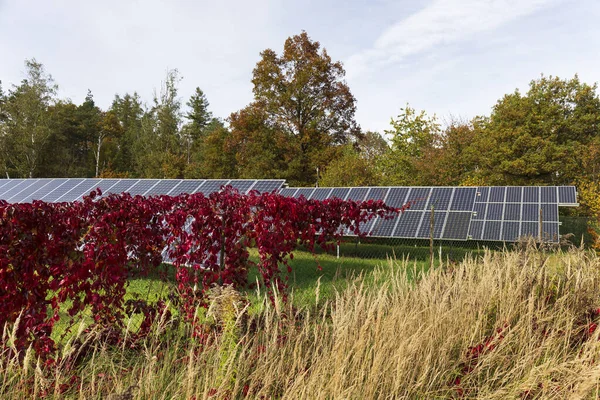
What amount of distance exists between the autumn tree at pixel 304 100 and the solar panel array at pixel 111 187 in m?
16.0

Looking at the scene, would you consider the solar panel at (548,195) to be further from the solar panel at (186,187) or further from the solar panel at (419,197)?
the solar panel at (186,187)

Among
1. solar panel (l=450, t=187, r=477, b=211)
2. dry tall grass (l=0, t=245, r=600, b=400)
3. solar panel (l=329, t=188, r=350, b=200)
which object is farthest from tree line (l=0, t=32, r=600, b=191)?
dry tall grass (l=0, t=245, r=600, b=400)

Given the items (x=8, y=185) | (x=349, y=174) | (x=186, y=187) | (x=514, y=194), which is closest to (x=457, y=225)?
(x=514, y=194)

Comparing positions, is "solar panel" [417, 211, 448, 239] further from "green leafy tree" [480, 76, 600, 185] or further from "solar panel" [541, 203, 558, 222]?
"green leafy tree" [480, 76, 600, 185]

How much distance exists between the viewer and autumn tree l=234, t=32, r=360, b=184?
29.0 m

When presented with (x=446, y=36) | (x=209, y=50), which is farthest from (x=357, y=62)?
(x=209, y=50)

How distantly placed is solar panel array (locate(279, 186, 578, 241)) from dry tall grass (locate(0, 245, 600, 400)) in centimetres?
801

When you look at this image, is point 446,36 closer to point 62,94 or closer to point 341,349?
point 341,349

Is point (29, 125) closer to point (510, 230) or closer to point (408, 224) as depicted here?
point (408, 224)

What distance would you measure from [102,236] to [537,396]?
4062mm

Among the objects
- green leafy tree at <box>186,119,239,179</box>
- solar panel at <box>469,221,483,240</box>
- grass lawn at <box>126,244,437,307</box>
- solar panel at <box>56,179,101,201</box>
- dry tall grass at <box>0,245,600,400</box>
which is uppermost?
green leafy tree at <box>186,119,239,179</box>

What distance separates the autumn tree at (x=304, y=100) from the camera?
2897 centimetres

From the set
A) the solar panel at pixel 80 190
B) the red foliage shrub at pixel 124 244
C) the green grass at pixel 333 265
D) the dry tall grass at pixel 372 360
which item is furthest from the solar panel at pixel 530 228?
the solar panel at pixel 80 190

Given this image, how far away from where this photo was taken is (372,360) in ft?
11.4
